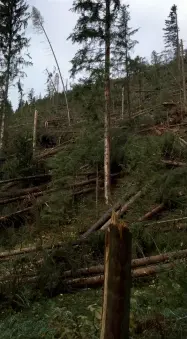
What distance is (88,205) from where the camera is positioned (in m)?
14.4

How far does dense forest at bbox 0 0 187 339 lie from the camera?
555 cm

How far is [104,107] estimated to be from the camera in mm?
15852

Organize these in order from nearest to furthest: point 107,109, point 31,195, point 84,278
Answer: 1. point 84,278
2. point 31,195
3. point 107,109

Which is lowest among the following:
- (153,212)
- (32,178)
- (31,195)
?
(153,212)

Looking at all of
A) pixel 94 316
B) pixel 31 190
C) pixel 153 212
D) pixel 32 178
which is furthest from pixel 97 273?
pixel 32 178

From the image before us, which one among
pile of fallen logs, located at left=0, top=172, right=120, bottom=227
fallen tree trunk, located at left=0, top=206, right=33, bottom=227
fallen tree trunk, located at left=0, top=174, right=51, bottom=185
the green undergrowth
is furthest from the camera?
fallen tree trunk, located at left=0, top=174, right=51, bottom=185

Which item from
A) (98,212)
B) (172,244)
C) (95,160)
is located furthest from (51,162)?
(172,244)

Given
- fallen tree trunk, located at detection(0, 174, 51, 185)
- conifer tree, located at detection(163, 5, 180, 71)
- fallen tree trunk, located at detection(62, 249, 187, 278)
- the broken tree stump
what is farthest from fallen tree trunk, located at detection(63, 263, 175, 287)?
conifer tree, located at detection(163, 5, 180, 71)

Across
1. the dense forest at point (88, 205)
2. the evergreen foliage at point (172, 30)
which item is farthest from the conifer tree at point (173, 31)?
the dense forest at point (88, 205)

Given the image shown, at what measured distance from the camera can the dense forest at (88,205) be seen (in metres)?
A: 5.55

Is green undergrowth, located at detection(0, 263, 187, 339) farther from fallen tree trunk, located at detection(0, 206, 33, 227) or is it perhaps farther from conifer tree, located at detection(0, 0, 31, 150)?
conifer tree, located at detection(0, 0, 31, 150)

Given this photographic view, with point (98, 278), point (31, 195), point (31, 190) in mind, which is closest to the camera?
point (98, 278)

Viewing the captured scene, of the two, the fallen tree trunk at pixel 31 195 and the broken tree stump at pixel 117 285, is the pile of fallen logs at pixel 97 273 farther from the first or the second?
the fallen tree trunk at pixel 31 195

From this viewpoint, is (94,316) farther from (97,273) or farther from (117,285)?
(97,273)
